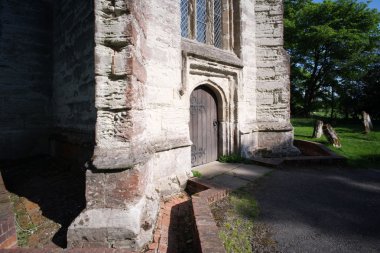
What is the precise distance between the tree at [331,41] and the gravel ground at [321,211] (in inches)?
687

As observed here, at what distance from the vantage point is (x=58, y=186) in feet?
13.3

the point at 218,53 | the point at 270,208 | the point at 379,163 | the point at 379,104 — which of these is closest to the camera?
the point at 270,208

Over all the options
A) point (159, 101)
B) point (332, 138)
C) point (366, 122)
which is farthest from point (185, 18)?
point (366, 122)

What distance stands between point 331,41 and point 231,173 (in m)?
19.6

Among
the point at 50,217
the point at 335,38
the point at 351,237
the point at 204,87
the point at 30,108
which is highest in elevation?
the point at 335,38

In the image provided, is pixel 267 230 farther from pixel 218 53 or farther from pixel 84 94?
pixel 218 53

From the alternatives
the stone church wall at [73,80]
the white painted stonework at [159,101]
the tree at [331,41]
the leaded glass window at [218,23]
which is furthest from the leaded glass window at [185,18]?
the tree at [331,41]

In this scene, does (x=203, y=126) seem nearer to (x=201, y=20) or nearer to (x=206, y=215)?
(x=201, y=20)

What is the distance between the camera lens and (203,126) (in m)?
5.75

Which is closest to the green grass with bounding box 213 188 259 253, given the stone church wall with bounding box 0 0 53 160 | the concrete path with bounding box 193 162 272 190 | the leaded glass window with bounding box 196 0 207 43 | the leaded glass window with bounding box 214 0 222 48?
the concrete path with bounding box 193 162 272 190

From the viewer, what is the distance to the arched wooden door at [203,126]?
5.51 metres

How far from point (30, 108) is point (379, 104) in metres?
22.6

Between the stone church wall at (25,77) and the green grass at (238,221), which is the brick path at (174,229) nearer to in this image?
the green grass at (238,221)

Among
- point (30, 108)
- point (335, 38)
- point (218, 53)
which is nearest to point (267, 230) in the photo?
point (218, 53)
